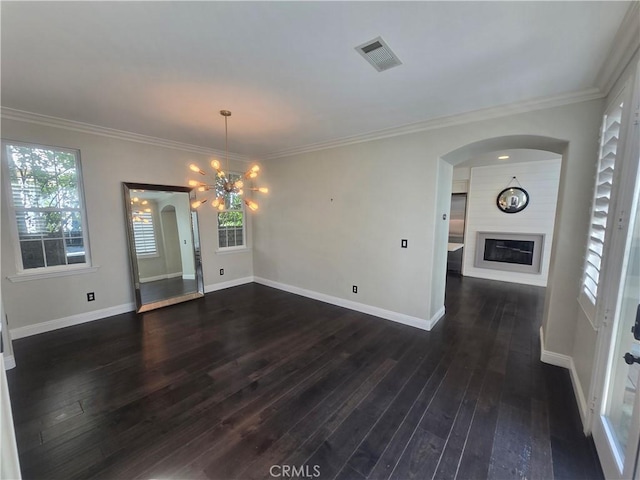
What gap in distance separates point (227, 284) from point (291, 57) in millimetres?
4506

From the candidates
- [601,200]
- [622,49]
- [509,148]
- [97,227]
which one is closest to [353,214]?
[509,148]

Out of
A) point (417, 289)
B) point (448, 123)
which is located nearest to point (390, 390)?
point (417, 289)

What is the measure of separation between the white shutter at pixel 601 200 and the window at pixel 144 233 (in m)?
5.53

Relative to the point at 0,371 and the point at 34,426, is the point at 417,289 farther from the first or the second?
the point at 34,426

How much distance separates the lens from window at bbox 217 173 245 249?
5391mm

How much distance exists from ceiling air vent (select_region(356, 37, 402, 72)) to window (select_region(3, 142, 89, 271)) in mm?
4018

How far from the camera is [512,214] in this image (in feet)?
19.4

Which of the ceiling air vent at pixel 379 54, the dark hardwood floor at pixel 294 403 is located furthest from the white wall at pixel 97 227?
the ceiling air vent at pixel 379 54

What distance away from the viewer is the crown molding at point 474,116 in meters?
2.53

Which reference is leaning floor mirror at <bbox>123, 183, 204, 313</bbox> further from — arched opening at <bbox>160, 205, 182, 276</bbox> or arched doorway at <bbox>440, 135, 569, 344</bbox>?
arched doorway at <bbox>440, 135, 569, 344</bbox>

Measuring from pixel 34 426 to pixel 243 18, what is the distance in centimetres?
331

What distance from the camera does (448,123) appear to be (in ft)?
10.6

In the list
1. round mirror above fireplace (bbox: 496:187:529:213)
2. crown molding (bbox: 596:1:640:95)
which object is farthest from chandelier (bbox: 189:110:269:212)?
round mirror above fireplace (bbox: 496:187:529:213)

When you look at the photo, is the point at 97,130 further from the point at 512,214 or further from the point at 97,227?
the point at 512,214
